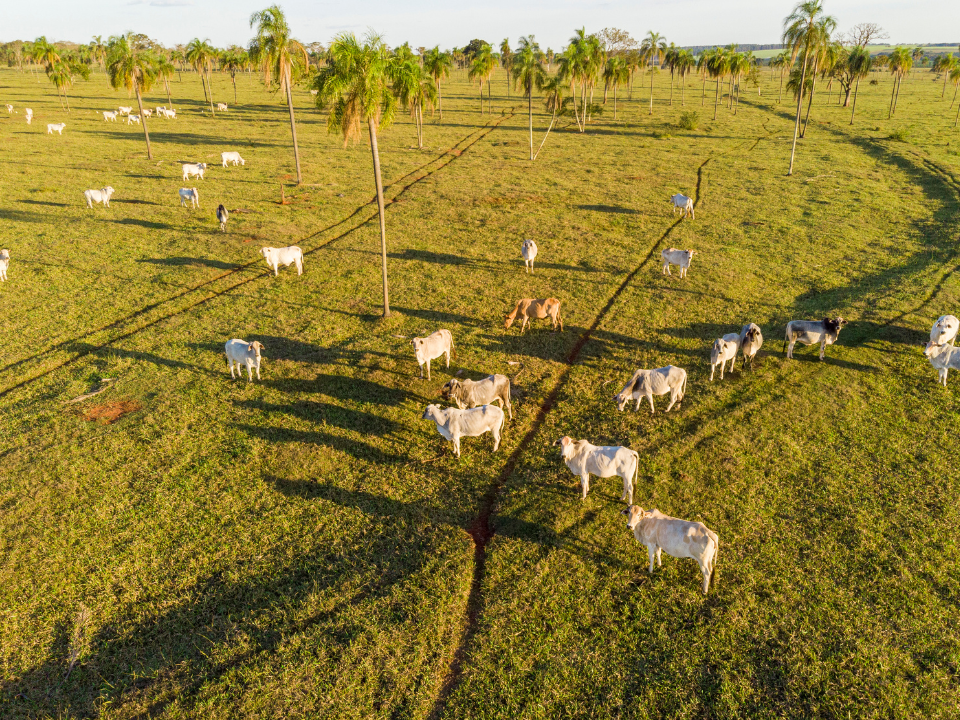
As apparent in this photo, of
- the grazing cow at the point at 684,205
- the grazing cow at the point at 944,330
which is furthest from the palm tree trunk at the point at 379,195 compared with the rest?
the grazing cow at the point at 684,205

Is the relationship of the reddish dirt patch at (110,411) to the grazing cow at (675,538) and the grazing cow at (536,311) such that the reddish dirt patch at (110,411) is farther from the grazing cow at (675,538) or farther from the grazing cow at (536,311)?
the grazing cow at (675,538)

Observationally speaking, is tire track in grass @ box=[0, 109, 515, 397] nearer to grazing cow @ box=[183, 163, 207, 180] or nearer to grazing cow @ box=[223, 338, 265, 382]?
grazing cow @ box=[223, 338, 265, 382]

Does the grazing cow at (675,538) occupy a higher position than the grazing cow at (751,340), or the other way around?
the grazing cow at (751,340)

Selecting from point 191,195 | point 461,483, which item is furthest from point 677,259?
point 191,195

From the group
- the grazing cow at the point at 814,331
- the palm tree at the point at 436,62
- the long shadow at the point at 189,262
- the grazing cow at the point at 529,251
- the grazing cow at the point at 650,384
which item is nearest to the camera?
the grazing cow at the point at 650,384

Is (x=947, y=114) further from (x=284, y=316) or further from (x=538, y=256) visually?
(x=284, y=316)

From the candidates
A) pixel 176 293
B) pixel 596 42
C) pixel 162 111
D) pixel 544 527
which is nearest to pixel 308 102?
pixel 162 111

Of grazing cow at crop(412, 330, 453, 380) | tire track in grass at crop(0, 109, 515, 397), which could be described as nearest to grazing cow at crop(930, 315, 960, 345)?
grazing cow at crop(412, 330, 453, 380)
